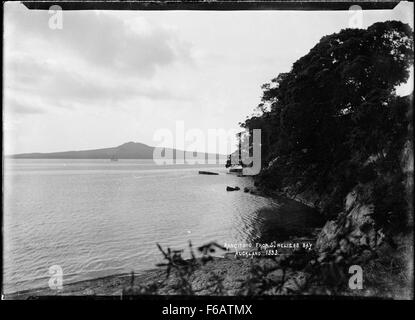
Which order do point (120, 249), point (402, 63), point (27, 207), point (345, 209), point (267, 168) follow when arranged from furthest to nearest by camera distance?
point (27, 207)
point (120, 249)
point (267, 168)
point (345, 209)
point (402, 63)

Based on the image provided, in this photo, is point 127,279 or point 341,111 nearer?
point 341,111

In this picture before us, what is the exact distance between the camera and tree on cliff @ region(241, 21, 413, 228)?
5.04 meters

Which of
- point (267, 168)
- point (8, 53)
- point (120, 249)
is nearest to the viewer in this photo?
point (8, 53)

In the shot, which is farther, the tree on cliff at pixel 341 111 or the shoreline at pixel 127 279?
the shoreline at pixel 127 279

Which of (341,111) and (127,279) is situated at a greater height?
(341,111)

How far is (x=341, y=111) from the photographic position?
5715 mm

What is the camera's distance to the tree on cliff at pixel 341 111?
5.04 metres

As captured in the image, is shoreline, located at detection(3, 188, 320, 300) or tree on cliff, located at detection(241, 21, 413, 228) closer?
tree on cliff, located at detection(241, 21, 413, 228)

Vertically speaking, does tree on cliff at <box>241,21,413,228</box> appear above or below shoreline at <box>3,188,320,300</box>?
above

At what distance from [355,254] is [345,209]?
6.89 feet

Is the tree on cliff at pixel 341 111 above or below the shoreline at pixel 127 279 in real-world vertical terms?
above
